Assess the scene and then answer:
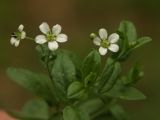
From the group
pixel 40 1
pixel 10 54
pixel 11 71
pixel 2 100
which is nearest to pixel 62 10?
pixel 40 1

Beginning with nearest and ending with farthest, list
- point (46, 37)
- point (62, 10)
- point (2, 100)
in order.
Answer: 1. point (46, 37)
2. point (2, 100)
3. point (62, 10)

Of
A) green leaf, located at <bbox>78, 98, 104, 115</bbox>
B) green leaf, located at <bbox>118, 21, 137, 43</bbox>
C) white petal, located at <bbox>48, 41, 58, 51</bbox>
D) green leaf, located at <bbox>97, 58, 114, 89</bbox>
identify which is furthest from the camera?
green leaf, located at <bbox>78, 98, 104, 115</bbox>

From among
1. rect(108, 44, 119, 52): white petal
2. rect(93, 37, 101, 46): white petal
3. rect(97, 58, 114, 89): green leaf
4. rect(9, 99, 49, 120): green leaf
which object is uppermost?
rect(93, 37, 101, 46): white petal

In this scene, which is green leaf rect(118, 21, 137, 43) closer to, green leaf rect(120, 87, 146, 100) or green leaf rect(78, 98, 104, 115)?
green leaf rect(120, 87, 146, 100)

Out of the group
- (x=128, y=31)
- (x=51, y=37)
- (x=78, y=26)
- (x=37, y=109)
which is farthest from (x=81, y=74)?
(x=78, y=26)

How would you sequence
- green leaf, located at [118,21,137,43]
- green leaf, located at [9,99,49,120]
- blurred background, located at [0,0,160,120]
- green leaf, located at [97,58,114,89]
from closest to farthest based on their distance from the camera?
green leaf, located at [97,58,114,89] → green leaf, located at [118,21,137,43] → green leaf, located at [9,99,49,120] → blurred background, located at [0,0,160,120]

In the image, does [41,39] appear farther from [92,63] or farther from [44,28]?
[92,63]

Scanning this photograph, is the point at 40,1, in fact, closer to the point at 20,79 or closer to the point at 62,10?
the point at 62,10

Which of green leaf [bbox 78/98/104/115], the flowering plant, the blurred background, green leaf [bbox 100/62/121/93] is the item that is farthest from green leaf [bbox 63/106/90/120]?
the blurred background
